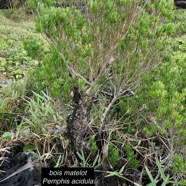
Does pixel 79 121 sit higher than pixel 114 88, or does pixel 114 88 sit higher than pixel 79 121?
pixel 114 88

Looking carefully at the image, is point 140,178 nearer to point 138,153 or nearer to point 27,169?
point 138,153

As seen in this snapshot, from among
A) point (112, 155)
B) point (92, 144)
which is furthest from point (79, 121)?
point (112, 155)

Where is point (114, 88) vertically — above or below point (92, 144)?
above

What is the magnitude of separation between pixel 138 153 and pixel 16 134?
90 centimetres

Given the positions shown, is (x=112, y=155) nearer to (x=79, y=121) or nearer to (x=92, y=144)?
(x=92, y=144)

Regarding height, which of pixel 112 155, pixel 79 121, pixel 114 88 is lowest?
pixel 112 155

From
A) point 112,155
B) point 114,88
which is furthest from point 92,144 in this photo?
point 114,88

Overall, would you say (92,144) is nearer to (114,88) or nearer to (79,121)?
(79,121)

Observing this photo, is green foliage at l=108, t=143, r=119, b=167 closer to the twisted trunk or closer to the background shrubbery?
the background shrubbery

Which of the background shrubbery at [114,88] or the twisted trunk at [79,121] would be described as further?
the twisted trunk at [79,121]

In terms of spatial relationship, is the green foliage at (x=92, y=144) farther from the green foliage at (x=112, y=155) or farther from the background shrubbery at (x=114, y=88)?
the green foliage at (x=112, y=155)

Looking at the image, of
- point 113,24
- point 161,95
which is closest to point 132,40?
point 113,24

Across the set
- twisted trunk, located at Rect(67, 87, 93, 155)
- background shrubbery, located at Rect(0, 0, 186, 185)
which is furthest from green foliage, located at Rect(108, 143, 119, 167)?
twisted trunk, located at Rect(67, 87, 93, 155)

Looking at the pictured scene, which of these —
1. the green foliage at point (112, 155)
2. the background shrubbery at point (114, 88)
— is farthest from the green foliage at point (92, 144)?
the green foliage at point (112, 155)
